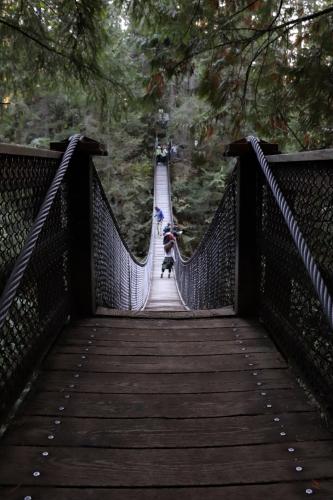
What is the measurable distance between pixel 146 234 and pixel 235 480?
56.2ft

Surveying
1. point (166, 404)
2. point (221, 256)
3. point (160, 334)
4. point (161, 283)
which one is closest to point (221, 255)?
point (221, 256)

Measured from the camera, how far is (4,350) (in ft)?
4.04

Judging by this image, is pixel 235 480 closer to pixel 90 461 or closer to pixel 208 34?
pixel 90 461

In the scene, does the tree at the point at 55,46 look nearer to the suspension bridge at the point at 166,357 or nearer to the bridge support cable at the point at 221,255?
the suspension bridge at the point at 166,357

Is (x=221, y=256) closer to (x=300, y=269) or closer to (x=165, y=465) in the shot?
(x=300, y=269)

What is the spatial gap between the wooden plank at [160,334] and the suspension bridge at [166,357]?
12 millimetres

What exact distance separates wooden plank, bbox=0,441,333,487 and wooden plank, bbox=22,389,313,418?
0.58 ft

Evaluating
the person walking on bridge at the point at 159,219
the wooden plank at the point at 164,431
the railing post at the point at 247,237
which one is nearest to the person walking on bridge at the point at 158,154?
the person walking on bridge at the point at 159,219

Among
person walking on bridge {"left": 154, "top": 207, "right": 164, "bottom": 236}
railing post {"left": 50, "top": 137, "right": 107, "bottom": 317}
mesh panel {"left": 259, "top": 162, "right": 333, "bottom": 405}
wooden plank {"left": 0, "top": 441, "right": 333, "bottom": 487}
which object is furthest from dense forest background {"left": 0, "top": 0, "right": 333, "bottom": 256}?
person walking on bridge {"left": 154, "top": 207, "right": 164, "bottom": 236}

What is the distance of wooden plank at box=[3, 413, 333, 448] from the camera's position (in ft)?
3.76

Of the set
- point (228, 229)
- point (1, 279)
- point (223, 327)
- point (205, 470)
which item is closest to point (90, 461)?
point (205, 470)

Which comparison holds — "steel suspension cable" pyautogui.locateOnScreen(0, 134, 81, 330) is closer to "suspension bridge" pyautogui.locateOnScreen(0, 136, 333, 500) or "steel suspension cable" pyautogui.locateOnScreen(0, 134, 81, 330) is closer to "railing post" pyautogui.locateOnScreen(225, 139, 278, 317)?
"suspension bridge" pyautogui.locateOnScreen(0, 136, 333, 500)

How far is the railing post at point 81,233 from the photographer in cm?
213

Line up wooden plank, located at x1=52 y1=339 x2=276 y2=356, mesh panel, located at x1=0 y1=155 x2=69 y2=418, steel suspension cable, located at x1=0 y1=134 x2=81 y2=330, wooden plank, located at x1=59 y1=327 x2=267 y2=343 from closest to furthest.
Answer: steel suspension cable, located at x1=0 y1=134 x2=81 y2=330 → mesh panel, located at x1=0 y1=155 x2=69 y2=418 → wooden plank, located at x1=52 y1=339 x2=276 y2=356 → wooden plank, located at x1=59 y1=327 x2=267 y2=343
